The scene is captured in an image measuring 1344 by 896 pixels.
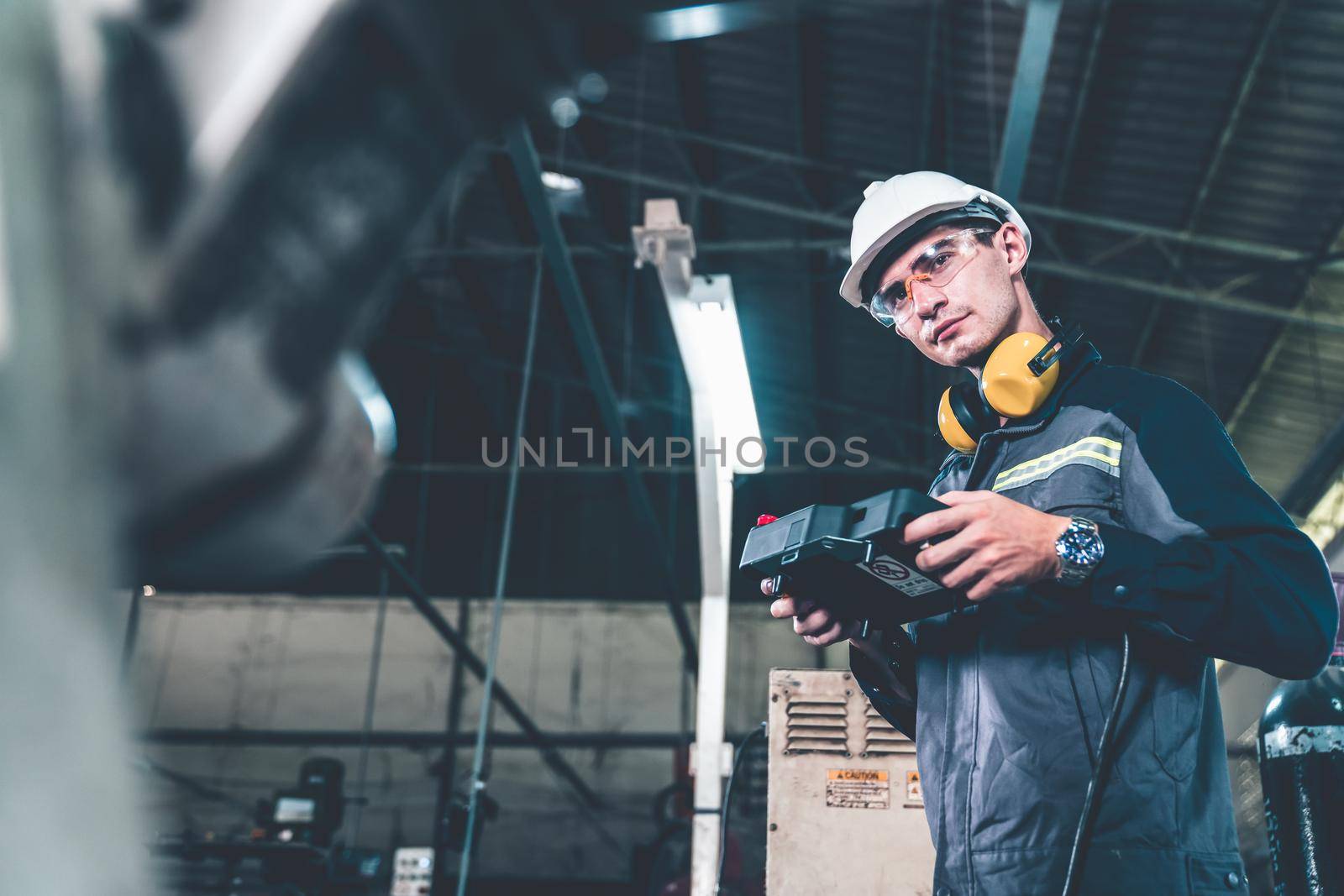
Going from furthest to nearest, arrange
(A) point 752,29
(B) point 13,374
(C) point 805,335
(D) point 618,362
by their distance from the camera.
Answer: (D) point 618,362, (C) point 805,335, (A) point 752,29, (B) point 13,374

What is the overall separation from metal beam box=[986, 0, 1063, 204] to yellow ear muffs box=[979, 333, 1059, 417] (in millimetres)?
3417

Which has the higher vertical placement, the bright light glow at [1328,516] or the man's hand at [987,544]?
the bright light glow at [1328,516]

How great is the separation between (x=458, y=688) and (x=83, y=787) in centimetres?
1305

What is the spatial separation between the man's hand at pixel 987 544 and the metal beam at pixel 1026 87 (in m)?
3.81

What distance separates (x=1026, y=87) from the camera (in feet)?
15.5

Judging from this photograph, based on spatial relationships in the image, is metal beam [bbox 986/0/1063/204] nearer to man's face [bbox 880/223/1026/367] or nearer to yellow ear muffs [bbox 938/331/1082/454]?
man's face [bbox 880/223/1026/367]

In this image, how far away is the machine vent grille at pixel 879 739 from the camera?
2506mm

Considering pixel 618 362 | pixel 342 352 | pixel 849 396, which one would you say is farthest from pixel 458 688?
pixel 342 352

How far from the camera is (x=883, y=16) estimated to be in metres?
5.96

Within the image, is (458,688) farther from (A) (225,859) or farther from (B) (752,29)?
(B) (752,29)

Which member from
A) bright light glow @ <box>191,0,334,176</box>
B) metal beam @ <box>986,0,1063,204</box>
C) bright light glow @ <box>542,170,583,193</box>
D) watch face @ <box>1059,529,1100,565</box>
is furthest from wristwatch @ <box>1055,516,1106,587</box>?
bright light glow @ <box>542,170,583,193</box>

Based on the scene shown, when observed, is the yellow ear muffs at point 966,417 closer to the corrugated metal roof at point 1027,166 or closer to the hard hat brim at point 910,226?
the hard hat brim at point 910,226

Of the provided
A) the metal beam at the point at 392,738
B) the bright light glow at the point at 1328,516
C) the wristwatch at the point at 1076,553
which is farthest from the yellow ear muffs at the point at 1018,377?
the metal beam at the point at 392,738

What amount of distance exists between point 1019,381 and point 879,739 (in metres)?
1.33
